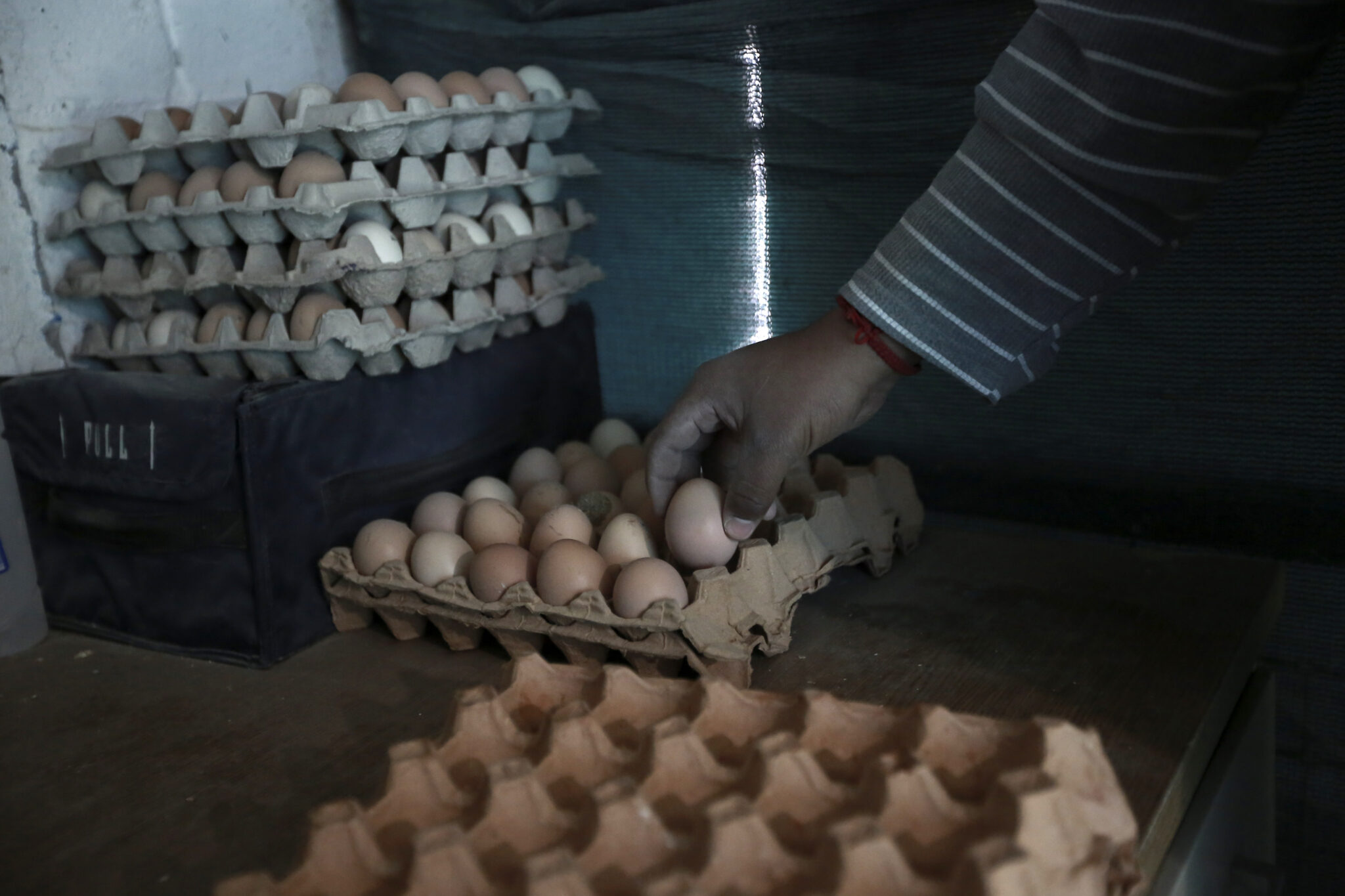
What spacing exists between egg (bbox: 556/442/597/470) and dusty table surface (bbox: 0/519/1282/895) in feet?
1.10

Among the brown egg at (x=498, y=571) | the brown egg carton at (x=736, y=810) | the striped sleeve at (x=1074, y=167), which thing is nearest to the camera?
the brown egg carton at (x=736, y=810)

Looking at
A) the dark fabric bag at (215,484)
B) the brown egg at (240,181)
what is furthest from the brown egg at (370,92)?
the dark fabric bag at (215,484)

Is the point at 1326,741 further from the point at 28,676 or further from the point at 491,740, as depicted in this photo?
the point at 28,676

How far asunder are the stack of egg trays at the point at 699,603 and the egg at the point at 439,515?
9 cm

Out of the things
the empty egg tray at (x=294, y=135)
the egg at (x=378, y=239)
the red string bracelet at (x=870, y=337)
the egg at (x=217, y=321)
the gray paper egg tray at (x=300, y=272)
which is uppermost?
the empty egg tray at (x=294, y=135)

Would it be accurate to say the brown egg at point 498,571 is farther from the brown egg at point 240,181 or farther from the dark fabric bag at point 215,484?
the brown egg at point 240,181

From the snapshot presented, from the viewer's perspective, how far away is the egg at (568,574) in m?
1.11

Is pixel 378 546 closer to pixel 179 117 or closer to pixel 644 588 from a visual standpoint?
pixel 644 588

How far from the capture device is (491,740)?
0.86 m

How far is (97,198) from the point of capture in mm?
1385

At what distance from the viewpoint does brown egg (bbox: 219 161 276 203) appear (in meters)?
1.28

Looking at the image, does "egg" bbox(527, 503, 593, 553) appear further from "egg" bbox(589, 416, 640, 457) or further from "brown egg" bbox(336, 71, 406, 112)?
"brown egg" bbox(336, 71, 406, 112)

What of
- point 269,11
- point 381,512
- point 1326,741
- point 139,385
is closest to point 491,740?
point 381,512

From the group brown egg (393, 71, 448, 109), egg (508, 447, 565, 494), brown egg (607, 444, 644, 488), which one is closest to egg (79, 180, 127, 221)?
brown egg (393, 71, 448, 109)
